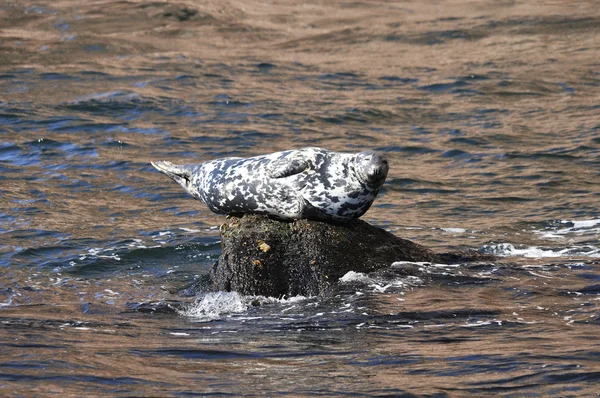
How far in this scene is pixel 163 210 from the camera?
32.8 ft

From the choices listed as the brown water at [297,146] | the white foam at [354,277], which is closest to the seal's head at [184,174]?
the brown water at [297,146]

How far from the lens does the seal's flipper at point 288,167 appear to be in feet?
21.3

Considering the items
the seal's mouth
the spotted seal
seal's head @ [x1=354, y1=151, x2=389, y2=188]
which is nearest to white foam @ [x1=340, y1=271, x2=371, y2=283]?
the spotted seal

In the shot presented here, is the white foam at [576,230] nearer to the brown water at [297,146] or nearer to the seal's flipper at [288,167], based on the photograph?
the brown water at [297,146]

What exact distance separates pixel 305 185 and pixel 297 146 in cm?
620

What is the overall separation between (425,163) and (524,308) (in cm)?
614

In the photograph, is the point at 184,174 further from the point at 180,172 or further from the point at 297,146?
the point at 297,146

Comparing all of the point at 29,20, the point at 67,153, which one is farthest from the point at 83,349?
the point at 29,20

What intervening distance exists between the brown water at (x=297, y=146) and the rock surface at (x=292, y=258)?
0.12 m

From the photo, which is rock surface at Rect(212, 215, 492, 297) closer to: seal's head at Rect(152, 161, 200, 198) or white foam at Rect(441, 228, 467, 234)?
seal's head at Rect(152, 161, 200, 198)

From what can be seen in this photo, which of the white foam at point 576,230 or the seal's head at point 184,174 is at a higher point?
the seal's head at point 184,174

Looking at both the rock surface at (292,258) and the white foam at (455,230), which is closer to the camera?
the rock surface at (292,258)

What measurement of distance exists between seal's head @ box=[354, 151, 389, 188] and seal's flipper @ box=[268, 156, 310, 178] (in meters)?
0.38

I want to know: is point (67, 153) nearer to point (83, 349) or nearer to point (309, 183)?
point (309, 183)
